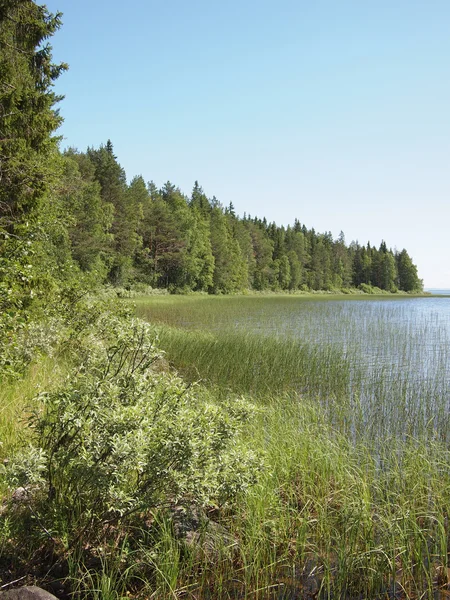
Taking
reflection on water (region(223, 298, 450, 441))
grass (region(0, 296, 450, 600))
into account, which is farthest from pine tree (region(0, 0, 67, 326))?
reflection on water (region(223, 298, 450, 441))

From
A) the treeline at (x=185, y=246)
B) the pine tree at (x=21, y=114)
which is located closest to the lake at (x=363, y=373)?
the pine tree at (x=21, y=114)

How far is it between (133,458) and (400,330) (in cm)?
1688

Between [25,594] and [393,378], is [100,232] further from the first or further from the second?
[25,594]

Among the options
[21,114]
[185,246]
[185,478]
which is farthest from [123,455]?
[185,246]

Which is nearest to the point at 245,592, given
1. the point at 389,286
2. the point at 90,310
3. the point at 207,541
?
the point at 207,541

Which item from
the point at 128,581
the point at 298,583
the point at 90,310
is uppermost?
the point at 90,310

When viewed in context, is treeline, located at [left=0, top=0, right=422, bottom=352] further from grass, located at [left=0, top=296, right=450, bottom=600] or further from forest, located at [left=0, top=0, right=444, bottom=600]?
grass, located at [left=0, top=296, right=450, bottom=600]

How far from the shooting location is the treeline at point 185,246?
38.2 m

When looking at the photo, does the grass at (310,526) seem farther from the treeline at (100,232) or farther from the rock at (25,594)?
the treeline at (100,232)

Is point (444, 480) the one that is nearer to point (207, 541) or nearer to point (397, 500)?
point (397, 500)

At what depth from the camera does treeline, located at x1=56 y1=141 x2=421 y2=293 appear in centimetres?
3822

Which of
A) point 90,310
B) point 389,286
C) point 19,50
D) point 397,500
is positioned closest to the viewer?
point 397,500

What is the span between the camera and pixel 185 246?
57.6m

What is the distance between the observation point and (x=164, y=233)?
188 feet
